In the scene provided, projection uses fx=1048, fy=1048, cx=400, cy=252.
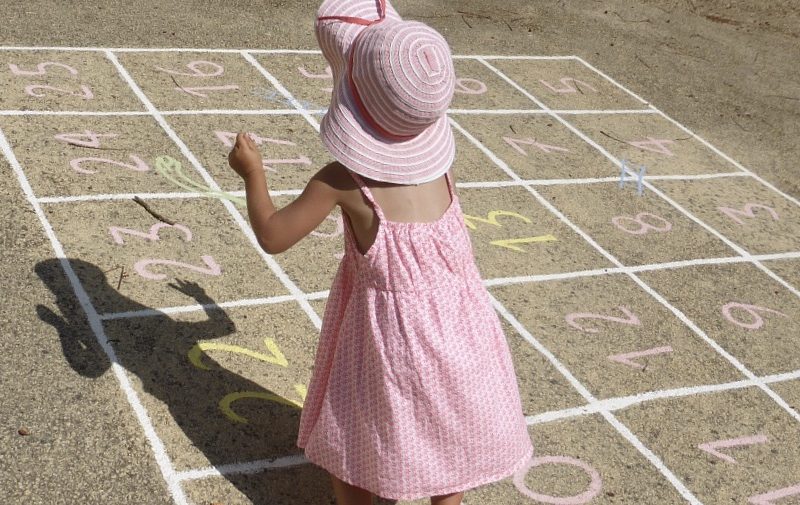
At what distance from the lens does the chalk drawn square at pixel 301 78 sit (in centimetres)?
555

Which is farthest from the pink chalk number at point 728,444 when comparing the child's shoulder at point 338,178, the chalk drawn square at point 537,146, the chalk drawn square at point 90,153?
the chalk drawn square at point 90,153

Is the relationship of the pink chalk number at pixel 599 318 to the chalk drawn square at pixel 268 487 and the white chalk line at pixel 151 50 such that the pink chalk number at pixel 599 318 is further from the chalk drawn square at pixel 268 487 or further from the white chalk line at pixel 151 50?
the white chalk line at pixel 151 50

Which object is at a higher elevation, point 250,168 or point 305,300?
point 250,168

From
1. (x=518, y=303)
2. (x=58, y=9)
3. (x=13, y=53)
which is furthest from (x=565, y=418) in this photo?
(x=58, y=9)

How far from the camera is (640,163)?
5.75 metres

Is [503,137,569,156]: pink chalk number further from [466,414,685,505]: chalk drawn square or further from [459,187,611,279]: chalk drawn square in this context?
[466,414,685,505]: chalk drawn square

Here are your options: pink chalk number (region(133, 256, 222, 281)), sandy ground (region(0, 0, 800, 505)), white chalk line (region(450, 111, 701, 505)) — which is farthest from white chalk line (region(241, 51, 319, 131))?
pink chalk number (region(133, 256, 222, 281))

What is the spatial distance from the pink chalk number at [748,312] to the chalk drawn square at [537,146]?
3.95 feet

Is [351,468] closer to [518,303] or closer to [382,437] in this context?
[382,437]

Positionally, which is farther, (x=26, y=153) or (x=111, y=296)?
(x=26, y=153)

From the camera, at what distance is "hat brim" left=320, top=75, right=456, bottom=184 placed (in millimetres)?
2525

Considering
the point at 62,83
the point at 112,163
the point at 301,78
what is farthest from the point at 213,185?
the point at 301,78

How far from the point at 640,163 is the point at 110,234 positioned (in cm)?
302

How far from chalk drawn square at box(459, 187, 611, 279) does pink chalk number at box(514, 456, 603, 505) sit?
112 centimetres
